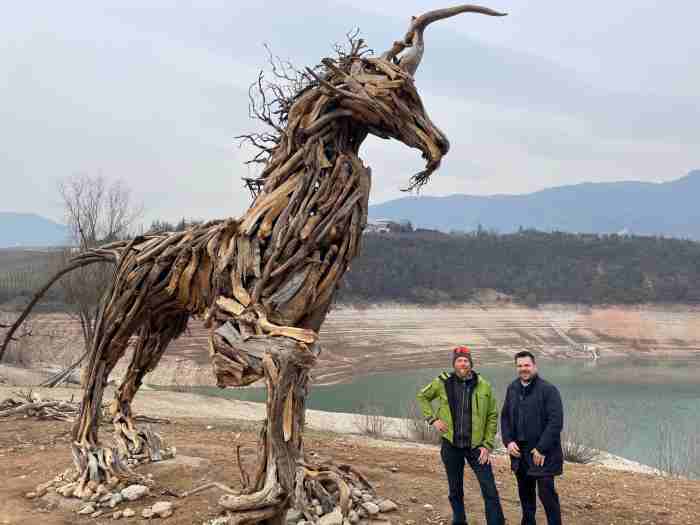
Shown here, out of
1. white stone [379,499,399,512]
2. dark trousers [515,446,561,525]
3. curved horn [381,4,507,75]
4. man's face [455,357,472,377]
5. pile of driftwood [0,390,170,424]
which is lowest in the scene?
pile of driftwood [0,390,170,424]

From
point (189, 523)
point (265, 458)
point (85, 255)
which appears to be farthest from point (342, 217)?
point (85, 255)

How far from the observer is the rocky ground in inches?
193

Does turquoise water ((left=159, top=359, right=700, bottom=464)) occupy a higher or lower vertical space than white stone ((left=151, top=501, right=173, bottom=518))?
lower

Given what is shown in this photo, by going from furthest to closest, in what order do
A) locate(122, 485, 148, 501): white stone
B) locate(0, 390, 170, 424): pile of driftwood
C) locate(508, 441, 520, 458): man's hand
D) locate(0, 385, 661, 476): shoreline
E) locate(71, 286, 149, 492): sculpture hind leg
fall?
1. locate(0, 385, 661, 476): shoreline
2. locate(0, 390, 170, 424): pile of driftwood
3. locate(71, 286, 149, 492): sculpture hind leg
4. locate(122, 485, 148, 501): white stone
5. locate(508, 441, 520, 458): man's hand

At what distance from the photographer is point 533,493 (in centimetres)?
431

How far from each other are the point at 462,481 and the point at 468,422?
50 centimetres

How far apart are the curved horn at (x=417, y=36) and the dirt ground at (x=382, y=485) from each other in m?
3.38

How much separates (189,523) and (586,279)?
160 feet

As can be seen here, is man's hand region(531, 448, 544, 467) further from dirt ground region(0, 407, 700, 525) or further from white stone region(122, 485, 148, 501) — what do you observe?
white stone region(122, 485, 148, 501)

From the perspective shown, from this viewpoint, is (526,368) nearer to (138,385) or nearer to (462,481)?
(462,481)

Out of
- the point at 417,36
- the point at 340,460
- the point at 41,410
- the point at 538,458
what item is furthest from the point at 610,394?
the point at 417,36

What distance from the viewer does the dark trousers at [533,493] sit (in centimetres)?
409

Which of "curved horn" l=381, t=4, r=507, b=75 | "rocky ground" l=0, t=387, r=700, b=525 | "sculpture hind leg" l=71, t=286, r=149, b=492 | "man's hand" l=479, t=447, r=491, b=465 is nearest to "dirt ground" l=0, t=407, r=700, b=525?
"rocky ground" l=0, t=387, r=700, b=525

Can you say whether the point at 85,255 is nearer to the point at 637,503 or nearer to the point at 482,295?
the point at 637,503
